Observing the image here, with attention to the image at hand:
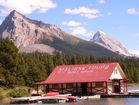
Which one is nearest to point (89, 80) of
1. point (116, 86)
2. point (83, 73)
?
point (83, 73)

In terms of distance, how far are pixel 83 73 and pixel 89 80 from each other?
3722mm

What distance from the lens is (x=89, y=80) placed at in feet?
230

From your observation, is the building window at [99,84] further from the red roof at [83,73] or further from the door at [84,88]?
the door at [84,88]

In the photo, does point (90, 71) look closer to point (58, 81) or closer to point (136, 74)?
point (58, 81)

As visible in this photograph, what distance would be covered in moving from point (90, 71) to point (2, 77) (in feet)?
56.0

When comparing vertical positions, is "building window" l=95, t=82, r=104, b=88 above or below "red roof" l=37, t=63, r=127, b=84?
below

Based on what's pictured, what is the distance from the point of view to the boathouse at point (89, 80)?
2768 inches

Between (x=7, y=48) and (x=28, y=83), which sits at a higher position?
(x=7, y=48)

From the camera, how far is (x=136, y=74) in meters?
172

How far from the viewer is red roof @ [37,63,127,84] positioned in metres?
70.7

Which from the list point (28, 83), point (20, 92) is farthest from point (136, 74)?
point (20, 92)

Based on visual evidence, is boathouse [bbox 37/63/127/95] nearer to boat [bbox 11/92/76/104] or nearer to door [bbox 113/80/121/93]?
door [bbox 113/80/121/93]

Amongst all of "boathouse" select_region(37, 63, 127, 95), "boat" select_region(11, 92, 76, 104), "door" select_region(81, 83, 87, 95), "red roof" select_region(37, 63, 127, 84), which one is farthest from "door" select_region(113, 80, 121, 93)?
"boat" select_region(11, 92, 76, 104)

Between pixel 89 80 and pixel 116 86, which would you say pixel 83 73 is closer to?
pixel 89 80
